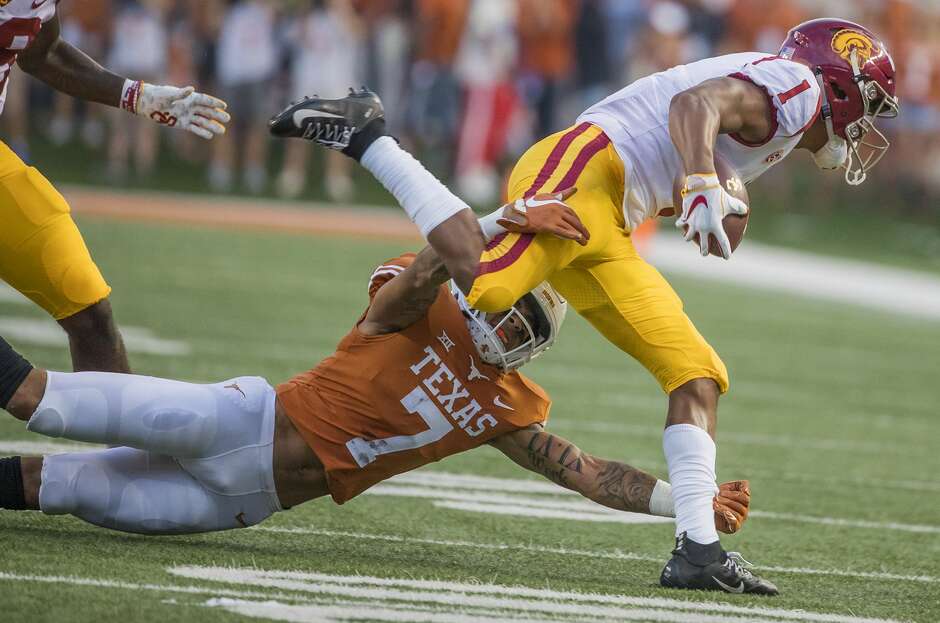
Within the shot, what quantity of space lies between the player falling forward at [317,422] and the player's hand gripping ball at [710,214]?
0.36 meters

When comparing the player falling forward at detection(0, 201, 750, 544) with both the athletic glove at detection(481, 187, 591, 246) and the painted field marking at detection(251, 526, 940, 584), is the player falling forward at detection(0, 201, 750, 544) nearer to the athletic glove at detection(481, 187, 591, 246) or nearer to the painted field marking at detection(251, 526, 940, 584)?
the athletic glove at detection(481, 187, 591, 246)

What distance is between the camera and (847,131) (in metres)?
4.41

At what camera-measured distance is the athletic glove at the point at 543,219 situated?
3.96m

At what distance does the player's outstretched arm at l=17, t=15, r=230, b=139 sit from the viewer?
470 centimetres

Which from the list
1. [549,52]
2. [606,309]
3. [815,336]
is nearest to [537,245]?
[606,309]

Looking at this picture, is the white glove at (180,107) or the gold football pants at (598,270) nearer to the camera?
the gold football pants at (598,270)

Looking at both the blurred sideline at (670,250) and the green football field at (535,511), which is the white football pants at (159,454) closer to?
the green football field at (535,511)

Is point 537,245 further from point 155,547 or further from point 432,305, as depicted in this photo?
point 155,547

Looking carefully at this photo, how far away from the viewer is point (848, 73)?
432cm

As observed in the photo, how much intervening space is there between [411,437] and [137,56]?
11.4m

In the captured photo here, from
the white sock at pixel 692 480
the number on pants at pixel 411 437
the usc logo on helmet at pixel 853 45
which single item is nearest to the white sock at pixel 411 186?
the number on pants at pixel 411 437

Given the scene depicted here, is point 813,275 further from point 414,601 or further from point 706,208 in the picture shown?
point 414,601

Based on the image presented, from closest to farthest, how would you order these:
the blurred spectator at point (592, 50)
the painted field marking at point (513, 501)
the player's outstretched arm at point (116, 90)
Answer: the player's outstretched arm at point (116, 90), the painted field marking at point (513, 501), the blurred spectator at point (592, 50)

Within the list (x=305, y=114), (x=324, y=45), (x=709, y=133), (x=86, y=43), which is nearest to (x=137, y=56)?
(x=86, y=43)
